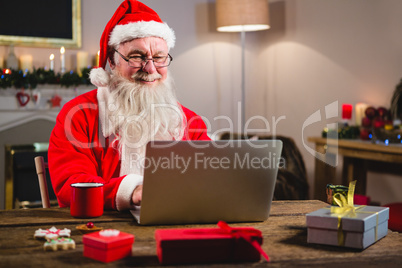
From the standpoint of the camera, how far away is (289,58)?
4516 mm

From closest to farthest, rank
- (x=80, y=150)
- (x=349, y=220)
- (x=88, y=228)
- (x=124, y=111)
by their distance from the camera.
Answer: (x=349, y=220), (x=88, y=228), (x=80, y=150), (x=124, y=111)

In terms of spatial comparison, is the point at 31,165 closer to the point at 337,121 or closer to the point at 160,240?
the point at 337,121

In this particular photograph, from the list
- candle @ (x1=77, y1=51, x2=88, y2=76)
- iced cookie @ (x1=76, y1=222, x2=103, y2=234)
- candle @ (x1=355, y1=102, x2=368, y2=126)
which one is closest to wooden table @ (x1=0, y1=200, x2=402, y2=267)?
iced cookie @ (x1=76, y1=222, x2=103, y2=234)

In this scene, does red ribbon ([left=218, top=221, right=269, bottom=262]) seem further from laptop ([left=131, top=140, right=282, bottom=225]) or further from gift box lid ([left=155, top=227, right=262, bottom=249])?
laptop ([left=131, top=140, right=282, bottom=225])

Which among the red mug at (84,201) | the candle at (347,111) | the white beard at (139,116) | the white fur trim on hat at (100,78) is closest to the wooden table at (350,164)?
the candle at (347,111)

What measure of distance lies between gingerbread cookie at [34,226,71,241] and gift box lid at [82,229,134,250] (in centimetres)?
13

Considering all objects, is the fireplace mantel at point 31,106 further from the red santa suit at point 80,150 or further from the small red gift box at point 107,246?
the small red gift box at point 107,246

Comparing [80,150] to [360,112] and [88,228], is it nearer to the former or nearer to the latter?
[88,228]

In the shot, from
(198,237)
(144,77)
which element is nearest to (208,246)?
(198,237)

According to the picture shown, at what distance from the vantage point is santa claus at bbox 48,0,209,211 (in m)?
1.83

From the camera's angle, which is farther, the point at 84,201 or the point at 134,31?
the point at 134,31

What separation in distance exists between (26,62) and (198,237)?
131 inches

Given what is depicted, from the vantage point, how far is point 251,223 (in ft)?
4.28

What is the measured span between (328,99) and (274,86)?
0.78m
